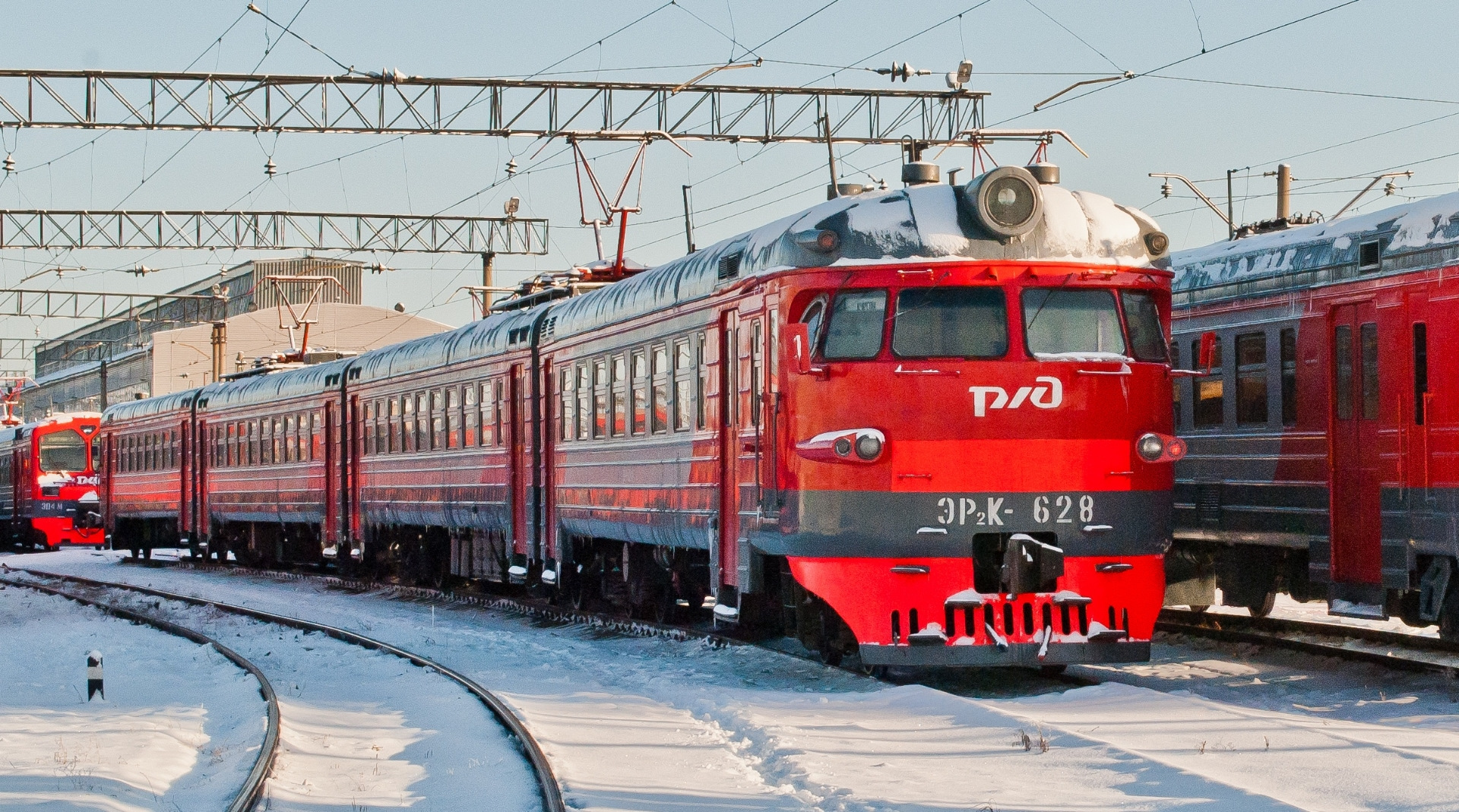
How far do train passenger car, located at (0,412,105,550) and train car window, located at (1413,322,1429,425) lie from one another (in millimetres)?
36611

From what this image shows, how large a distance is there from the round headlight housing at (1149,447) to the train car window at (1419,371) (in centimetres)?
167

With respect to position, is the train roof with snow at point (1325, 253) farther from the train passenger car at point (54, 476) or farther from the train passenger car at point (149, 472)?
the train passenger car at point (54, 476)

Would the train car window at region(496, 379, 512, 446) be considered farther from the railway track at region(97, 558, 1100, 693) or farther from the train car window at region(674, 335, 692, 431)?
the train car window at region(674, 335, 692, 431)

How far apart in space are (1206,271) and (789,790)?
7620mm

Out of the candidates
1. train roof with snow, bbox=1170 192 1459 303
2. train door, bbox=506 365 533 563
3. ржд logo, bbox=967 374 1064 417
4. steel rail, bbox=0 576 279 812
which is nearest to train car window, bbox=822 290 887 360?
ржд logo, bbox=967 374 1064 417

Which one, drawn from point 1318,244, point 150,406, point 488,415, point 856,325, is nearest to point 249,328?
point 150,406

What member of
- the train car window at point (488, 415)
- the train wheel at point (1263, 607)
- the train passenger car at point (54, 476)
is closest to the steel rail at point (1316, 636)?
the train wheel at point (1263, 607)

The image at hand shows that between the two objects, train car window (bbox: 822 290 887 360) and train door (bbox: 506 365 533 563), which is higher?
train car window (bbox: 822 290 887 360)

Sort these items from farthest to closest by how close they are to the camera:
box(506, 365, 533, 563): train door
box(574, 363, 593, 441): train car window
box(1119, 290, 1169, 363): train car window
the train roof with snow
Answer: box(506, 365, 533, 563): train door < box(574, 363, 593, 441): train car window < box(1119, 290, 1169, 363): train car window < the train roof with snow

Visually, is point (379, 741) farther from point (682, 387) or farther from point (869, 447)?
point (682, 387)

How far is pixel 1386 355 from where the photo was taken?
40.1ft

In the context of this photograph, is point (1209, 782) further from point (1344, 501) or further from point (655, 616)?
point (655, 616)

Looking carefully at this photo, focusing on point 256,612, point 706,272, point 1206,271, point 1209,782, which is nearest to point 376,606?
point 256,612

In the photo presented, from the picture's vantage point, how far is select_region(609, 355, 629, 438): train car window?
16344 mm
